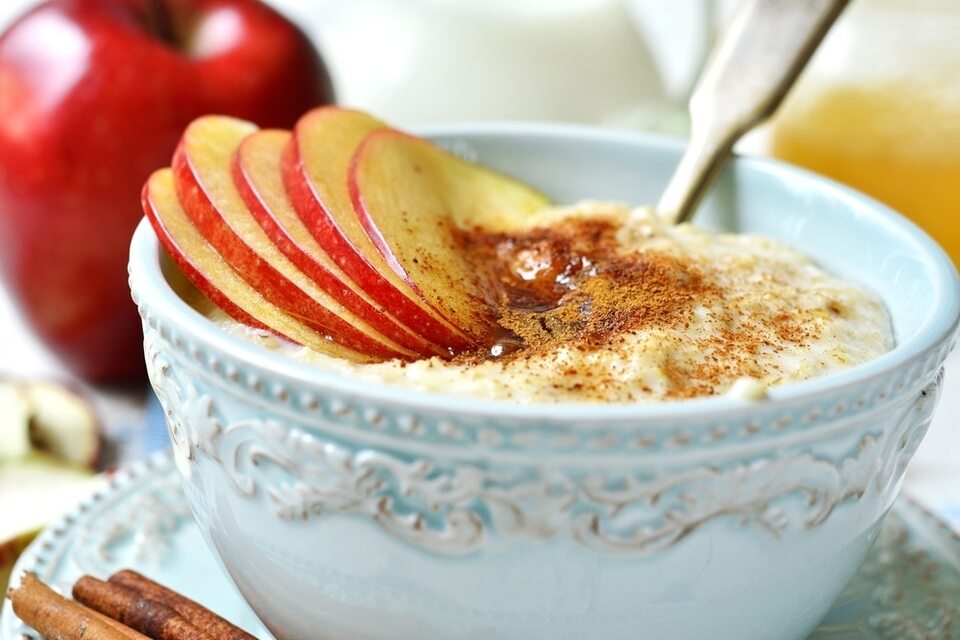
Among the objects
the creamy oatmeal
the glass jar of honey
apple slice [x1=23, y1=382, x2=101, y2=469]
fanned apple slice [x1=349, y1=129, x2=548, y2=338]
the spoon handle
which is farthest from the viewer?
the glass jar of honey

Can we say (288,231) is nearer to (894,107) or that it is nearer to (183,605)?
(183,605)

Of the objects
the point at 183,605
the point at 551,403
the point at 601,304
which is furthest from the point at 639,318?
the point at 183,605

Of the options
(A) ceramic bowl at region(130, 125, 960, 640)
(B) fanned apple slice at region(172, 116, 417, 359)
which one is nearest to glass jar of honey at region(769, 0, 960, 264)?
(A) ceramic bowl at region(130, 125, 960, 640)

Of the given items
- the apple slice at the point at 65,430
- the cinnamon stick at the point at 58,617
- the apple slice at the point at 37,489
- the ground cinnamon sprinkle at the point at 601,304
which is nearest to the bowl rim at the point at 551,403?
the ground cinnamon sprinkle at the point at 601,304

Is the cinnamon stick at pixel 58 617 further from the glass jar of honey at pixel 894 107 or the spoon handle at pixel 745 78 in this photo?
the glass jar of honey at pixel 894 107

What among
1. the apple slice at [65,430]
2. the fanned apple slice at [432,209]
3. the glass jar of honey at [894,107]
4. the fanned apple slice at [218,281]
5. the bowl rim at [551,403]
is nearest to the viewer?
the bowl rim at [551,403]

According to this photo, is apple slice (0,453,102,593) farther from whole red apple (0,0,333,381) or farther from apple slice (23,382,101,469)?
whole red apple (0,0,333,381)
